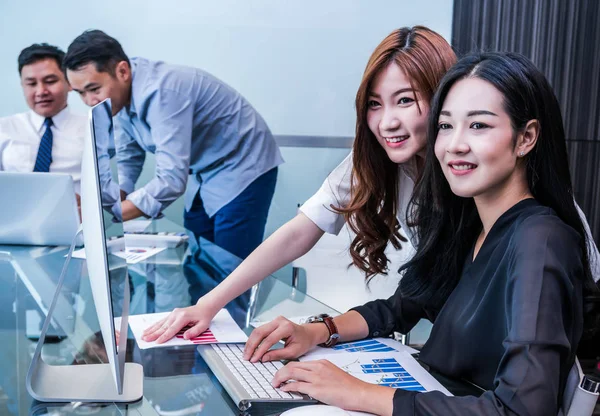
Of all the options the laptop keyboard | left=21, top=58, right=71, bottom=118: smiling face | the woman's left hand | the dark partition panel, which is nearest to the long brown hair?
the laptop keyboard

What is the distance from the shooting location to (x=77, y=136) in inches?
141

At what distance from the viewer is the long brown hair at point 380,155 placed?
4.51 feet

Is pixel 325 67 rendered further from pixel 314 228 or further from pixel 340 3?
pixel 314 228

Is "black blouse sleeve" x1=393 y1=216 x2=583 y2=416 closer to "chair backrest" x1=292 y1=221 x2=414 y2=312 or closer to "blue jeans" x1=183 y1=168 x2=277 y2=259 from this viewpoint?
"chair backrest" x1=292 y1=221 x2=414 y2=312

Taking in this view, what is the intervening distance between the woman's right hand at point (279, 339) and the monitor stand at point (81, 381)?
20 centimetres

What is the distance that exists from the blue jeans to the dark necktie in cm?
87

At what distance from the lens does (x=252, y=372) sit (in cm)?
102

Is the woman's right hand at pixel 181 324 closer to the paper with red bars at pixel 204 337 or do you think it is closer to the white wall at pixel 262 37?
the paper with red bars at pixel 204 337

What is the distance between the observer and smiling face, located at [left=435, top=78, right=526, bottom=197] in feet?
3.42

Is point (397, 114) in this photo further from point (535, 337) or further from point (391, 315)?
point (535, 337)

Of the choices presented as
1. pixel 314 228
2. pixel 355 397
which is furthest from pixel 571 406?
pixel 314 228

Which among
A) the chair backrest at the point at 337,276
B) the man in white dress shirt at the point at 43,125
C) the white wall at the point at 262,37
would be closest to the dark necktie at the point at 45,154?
the man in white dress shirt at the point at 43,125

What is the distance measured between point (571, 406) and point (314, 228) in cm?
82

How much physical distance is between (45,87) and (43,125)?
218 mm
